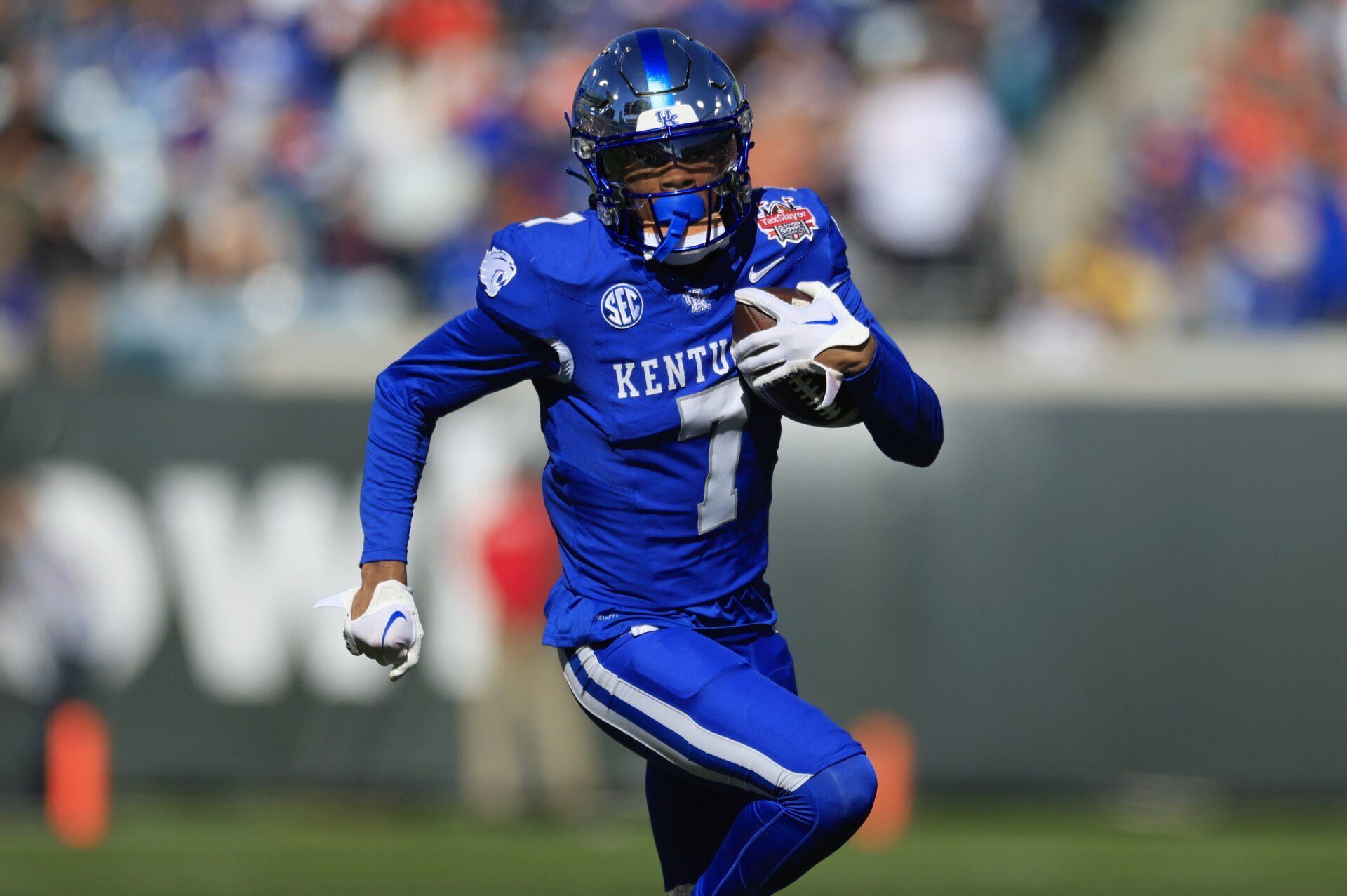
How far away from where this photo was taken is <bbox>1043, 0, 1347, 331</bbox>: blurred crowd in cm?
1004

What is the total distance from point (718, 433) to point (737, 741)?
683 millimetres

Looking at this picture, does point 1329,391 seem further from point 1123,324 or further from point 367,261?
point 367,261

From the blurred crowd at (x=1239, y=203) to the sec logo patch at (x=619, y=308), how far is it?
253 inches

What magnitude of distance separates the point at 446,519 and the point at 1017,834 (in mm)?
3185

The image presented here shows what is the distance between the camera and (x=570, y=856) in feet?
28.7

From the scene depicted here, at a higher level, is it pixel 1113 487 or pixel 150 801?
pixel 1113 487

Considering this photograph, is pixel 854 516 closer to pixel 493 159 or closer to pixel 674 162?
pixel 493 159

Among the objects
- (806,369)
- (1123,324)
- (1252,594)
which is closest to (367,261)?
(1123,324)

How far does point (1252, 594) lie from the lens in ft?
31.1

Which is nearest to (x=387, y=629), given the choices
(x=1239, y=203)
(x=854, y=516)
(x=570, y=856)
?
(x=570, y=856)

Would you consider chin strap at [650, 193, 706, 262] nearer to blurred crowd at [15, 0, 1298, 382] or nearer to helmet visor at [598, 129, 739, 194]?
helmet visor at [598, 129, 739, 194]

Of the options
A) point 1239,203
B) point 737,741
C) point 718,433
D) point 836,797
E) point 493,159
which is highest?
point 493,159

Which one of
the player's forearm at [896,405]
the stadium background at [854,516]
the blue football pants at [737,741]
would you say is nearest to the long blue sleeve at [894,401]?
the player's forearm at [896,405]

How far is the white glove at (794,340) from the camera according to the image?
3.86m
